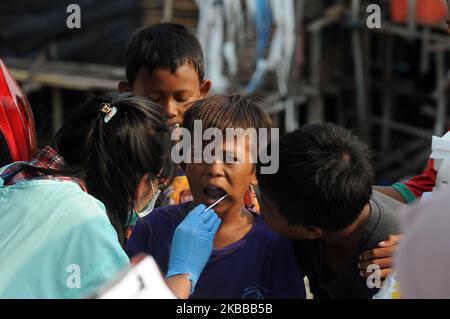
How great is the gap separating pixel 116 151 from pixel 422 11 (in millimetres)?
8684

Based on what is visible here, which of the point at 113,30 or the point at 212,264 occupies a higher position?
the point at 113,30

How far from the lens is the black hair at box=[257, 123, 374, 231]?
2285mm

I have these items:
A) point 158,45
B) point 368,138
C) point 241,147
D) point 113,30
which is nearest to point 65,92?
point 113,30

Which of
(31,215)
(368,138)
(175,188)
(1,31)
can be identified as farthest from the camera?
(368,138)

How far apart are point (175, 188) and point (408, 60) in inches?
372

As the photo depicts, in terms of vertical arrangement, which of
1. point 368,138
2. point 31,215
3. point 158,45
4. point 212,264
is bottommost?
point 368,138

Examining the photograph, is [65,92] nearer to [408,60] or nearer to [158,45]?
[408,60]

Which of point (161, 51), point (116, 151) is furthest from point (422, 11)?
point (116, 151)

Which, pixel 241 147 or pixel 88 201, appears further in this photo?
pixel 241 147

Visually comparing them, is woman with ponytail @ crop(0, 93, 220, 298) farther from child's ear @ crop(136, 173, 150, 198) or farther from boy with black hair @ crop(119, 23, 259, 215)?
boy with black hair @ crop(119, 23, 259, 215)

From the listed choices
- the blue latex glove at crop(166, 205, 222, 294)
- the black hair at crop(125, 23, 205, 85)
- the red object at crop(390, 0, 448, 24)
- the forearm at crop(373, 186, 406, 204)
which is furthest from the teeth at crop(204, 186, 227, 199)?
the red object at crop(390, 0, 448, 24)

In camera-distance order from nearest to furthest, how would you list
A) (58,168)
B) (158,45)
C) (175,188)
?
(58,168), (175,188), (158,45)

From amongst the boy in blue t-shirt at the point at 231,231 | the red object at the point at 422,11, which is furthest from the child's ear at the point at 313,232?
the red object at the point at 422,11

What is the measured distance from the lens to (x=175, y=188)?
2957mm
